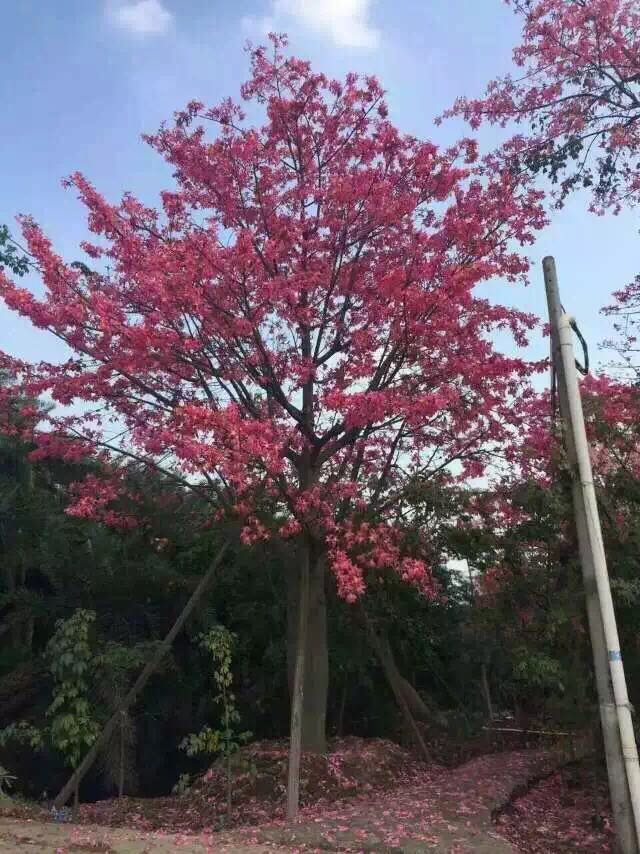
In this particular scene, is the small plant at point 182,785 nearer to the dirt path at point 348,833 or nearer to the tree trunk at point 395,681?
the dirt path at point 348,833

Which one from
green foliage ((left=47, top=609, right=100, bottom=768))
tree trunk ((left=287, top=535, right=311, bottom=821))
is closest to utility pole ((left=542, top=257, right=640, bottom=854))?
tree trunk ((left=287, top=535, right=311, bottom=821))

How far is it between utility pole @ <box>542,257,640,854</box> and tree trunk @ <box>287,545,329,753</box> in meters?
4.39

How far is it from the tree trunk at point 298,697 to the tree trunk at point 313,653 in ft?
1.36

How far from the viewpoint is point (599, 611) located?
6.15 m

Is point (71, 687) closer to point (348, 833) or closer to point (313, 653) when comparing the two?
point (348, 833)

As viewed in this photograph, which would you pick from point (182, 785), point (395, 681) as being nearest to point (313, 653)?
point (182, 785)

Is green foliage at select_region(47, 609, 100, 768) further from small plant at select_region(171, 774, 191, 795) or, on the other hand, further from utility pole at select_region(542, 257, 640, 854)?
utility pole at select_region(542, 257, 640, 854)

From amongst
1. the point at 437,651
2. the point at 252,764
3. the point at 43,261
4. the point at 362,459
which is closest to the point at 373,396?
the point at 362,459

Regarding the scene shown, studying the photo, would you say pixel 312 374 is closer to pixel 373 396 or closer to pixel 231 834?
pixel 373 396

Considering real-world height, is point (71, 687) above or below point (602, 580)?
below

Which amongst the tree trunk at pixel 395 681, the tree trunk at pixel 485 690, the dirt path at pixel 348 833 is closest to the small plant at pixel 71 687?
the dirt path at pixel 348 833

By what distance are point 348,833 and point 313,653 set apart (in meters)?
3.67

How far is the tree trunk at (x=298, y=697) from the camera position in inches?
310

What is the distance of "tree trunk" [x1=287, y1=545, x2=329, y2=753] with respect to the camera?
10297mm
